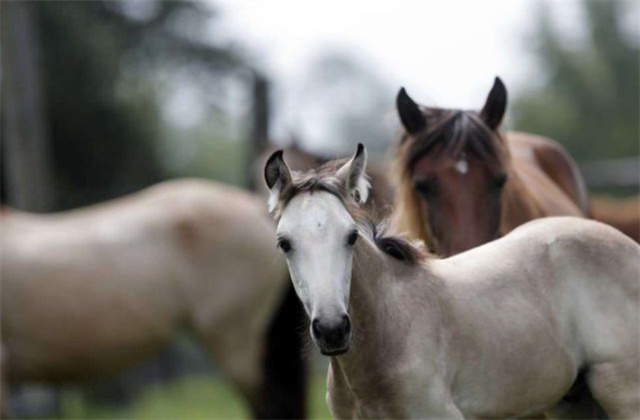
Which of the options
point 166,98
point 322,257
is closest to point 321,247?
point 322,257

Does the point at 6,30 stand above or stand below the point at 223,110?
above

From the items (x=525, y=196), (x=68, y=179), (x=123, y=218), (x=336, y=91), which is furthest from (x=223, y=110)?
(x=336, y=91)

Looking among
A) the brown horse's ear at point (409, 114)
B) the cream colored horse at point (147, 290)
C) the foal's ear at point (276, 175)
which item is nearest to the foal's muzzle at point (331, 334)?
the foal's ear at point (276, 175)

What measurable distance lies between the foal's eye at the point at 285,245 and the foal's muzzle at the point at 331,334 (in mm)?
317

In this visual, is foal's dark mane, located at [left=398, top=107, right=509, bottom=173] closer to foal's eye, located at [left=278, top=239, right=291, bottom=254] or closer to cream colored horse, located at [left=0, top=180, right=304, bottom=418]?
foal's eye, located at [left=278, top=239, right=291, bottom=254]

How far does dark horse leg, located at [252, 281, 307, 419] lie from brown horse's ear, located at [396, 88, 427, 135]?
14.3ft

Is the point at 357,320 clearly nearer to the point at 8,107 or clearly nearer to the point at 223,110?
the point at 8,107

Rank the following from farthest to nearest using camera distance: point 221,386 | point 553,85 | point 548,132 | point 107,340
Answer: point 553,85
point 548,132
point 221,386
point 107,340

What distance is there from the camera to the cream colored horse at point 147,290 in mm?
9844

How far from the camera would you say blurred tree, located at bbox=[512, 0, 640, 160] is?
126 feet

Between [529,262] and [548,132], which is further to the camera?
[548,132]

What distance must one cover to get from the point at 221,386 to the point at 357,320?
11752 mm

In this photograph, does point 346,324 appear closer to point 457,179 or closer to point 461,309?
point 461,309

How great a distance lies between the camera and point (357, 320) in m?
4.60
